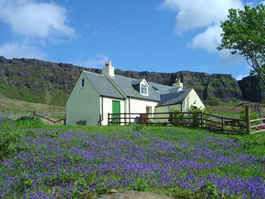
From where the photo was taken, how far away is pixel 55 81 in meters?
157

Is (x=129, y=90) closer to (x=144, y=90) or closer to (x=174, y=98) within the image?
(x=144, y=90)

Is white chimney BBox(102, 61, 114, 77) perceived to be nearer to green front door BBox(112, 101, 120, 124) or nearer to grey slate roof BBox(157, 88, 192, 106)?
green front door BBox(112, 101, 120, 124)

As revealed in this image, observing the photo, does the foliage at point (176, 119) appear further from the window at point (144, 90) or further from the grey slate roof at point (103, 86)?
the window at point (144, 90)

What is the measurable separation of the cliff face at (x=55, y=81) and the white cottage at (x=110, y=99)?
104 meters

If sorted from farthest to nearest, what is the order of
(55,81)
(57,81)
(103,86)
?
(57,81)
(55,81)
(103,86)

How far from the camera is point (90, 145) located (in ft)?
29.3

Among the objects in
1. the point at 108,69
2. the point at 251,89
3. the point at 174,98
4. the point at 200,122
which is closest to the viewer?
the point at 200,122

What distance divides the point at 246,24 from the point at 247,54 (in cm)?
364

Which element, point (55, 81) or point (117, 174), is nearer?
point (117, 174)

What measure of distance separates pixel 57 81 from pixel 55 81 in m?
1.57

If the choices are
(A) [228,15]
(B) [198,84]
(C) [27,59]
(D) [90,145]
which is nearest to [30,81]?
(C) [27,59]

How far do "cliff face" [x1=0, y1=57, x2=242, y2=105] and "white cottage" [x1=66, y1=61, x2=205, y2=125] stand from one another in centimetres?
10379

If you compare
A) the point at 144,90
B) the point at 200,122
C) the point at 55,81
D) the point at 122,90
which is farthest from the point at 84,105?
the point at 55,81

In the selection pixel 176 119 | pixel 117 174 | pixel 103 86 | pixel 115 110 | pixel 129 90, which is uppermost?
pixel 103 86
